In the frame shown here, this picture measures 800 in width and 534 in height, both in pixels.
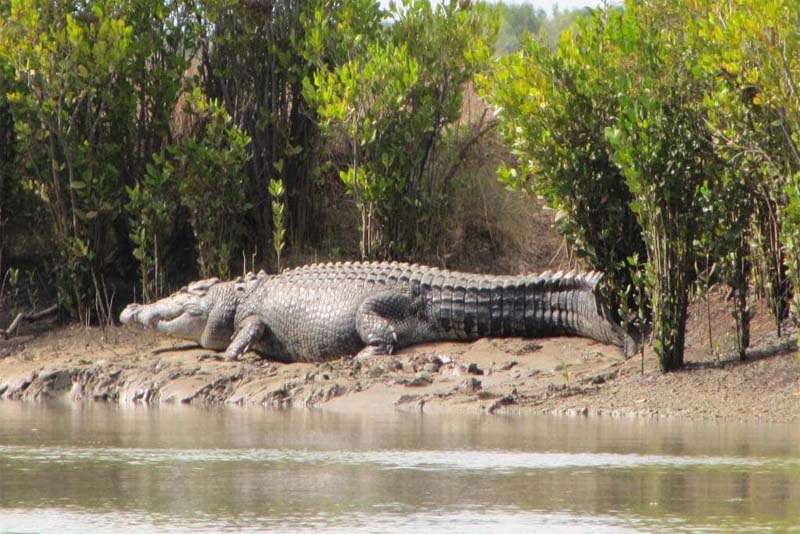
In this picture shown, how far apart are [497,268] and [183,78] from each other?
12.7ft

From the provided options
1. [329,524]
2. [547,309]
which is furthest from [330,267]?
[329,524]

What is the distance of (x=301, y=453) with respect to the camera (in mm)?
7660

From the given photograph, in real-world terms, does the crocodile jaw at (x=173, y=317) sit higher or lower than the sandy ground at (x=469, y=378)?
higher

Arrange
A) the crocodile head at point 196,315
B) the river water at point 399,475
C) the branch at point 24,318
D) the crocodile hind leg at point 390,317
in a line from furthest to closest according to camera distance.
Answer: the branch at point 24,318 → the crocodile head at point 196,315 → the crocodile hind leg at point 390,317 → the river water at point 399,475

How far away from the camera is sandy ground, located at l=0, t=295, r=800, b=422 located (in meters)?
9.60

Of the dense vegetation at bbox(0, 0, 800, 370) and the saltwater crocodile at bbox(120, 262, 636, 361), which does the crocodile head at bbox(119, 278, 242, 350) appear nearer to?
the saltwater crocodile at bbox(120, 262, 636, 361)

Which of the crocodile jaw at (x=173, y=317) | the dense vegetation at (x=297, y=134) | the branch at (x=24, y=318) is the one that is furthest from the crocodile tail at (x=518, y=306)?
the branch at (x=24, y=318)

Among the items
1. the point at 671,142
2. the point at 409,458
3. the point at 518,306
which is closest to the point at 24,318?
the point at 518,306

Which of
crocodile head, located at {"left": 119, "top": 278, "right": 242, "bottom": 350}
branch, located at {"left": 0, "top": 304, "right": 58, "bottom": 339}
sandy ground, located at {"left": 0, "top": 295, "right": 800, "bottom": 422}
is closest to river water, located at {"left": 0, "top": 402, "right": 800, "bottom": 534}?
sandy ground, located at {"left": 0, "top": 295, "right": 800, "bottom": 422}

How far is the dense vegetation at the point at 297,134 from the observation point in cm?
1157

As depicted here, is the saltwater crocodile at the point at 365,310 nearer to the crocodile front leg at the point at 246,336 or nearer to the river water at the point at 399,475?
the crocodile front leg at the point at 246,336

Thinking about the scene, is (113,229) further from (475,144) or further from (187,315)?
(475,144)

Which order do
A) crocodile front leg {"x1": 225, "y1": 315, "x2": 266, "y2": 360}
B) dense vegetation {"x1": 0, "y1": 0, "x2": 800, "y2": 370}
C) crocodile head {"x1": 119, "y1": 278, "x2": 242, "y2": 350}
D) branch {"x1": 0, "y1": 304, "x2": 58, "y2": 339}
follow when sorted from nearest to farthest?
dense vegetation {"x1": 0, "y1": 0, "x2": 800, "y2": 370} < crocodile front leg {"x1": 225, "y1": 315, "x2": 266, "y2": 360} < crocodile head {"x1": 119, "y1": 278, "x2": 242, "y2": 350} < branch {"x1": 0, "y1": 304, "x2": 58, "y2": 339}

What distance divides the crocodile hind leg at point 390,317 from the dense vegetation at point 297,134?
4.78 ft
